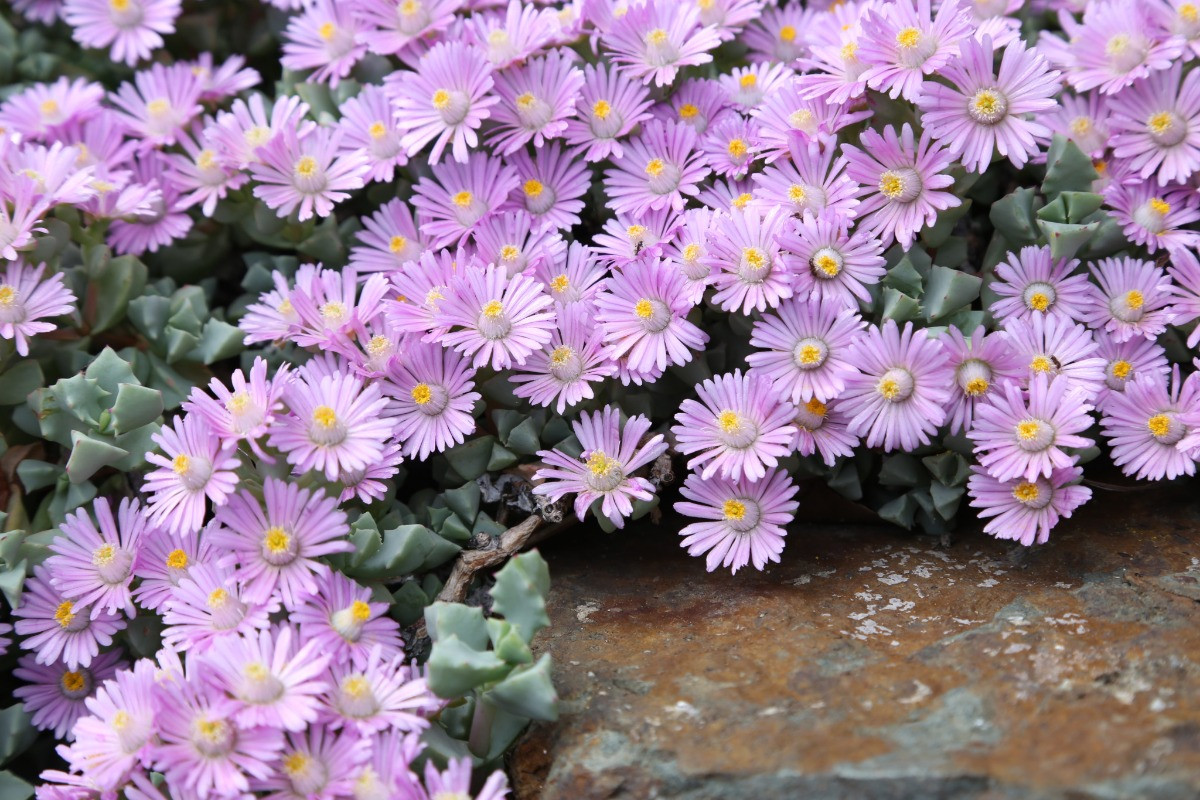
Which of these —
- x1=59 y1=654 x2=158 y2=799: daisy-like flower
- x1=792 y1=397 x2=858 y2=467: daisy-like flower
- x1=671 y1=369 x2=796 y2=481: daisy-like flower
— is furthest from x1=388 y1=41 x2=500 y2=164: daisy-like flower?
x1=59 y1=654 x2=158 y2=799: daisy-like flower

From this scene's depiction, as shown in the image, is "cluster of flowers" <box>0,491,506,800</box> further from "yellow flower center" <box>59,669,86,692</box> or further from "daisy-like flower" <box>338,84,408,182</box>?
"daisy-like flower" <box>338,84,408,182</box>

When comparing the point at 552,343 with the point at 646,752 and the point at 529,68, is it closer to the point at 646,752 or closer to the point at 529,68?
the point at 529,68

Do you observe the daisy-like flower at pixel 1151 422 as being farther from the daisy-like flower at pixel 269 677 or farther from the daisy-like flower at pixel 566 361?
the daisy-like flower at pixel 269 677

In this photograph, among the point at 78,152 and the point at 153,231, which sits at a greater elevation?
the point at 78,152

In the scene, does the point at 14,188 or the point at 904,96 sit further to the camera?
the point at 14,188

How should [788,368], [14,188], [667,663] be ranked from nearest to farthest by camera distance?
[667,663], [788,368], [14,188]

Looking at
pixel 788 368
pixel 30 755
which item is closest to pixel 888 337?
pixel 788 368

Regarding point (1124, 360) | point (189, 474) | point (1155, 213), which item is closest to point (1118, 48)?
point (1155, 213)
